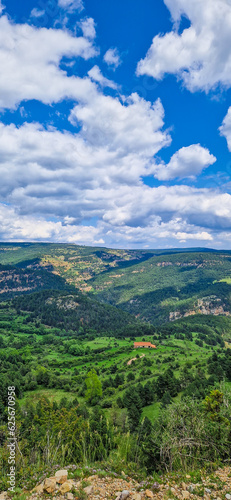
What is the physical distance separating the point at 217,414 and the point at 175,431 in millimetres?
4935

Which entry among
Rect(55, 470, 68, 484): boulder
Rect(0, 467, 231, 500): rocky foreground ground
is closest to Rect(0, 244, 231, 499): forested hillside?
Rect(55, 470, 68, 484): boulder

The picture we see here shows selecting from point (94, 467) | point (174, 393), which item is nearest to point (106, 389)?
point (174, 393)

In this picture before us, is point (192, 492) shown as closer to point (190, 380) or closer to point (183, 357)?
point (190, 380)

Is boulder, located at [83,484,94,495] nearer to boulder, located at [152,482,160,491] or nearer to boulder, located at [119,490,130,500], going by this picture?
boulder, located at [119,490,130,500]

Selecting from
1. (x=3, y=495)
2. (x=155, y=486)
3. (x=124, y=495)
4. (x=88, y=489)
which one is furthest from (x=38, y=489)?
(x=155, y=486)

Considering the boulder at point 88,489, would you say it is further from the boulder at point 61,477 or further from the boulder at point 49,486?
the boulder at point 49,486

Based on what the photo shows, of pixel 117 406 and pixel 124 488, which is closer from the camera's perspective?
pixel 124 488

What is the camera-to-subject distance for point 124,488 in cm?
1378

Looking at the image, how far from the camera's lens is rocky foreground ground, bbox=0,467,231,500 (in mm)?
12555

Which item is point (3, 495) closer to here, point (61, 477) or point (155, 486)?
point (61, 477)

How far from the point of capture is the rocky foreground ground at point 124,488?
12.6m

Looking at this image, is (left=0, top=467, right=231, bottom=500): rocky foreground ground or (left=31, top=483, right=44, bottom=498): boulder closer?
(left=0, top=467, right=231, bottom=500): rocky foreground ground

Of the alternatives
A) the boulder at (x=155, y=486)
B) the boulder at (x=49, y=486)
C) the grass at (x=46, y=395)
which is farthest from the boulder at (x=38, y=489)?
the grass at (x=46, y=395)

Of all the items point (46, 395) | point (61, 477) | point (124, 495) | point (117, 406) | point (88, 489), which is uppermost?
point (124, 495)
